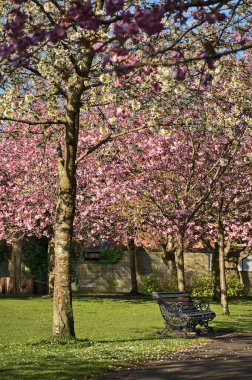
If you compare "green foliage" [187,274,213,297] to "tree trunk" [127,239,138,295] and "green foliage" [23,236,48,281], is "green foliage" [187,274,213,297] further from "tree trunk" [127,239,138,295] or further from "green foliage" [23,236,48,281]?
"green foliage" [23,236,48,281]

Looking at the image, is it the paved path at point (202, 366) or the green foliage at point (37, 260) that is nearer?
the paved path at point (202, 366)

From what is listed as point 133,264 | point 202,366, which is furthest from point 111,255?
point 202,366

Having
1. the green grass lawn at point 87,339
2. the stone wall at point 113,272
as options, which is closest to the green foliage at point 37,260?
the stone wall at point 113,272

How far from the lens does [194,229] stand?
30.1 metres

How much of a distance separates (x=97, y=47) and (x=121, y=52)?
263 millimetres

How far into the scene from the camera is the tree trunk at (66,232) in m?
14.9

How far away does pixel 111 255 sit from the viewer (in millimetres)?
43906

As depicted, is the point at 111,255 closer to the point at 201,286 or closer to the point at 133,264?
the point at 133,264

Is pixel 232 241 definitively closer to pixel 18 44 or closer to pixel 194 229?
pixel 194 229

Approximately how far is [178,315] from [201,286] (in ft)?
74.4

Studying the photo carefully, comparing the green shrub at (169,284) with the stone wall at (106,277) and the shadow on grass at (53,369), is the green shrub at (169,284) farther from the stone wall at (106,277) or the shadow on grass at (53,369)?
the shadow on grass at (53,369)

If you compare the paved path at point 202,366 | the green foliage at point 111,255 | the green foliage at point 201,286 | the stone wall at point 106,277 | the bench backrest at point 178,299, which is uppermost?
the green foliage at point 111,255

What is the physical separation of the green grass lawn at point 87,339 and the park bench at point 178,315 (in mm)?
544

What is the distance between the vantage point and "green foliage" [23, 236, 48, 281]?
42.1 meters
